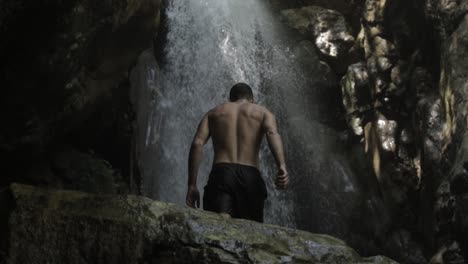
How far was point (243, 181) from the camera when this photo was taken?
546cm

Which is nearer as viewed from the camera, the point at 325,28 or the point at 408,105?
the point at 408,105

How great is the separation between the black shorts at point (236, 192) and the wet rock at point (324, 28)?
11.2 meters

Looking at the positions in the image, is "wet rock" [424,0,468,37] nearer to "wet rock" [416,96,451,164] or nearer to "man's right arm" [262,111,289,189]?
"wet rock" [416,96,451,164]

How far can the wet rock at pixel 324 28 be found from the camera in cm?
1617

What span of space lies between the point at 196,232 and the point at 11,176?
519 cm

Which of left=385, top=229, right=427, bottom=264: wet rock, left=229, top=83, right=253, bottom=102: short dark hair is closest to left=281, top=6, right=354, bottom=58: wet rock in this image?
left=385, top=229, right=427, bottom=264: wet rock

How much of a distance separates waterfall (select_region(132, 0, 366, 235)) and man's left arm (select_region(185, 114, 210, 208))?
22.2ft

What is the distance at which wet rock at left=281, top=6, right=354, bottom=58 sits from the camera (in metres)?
16.2

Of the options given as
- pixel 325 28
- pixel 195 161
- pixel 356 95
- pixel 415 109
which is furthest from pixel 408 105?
pixel 195 161

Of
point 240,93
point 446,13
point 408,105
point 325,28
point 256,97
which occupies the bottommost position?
point 408,105

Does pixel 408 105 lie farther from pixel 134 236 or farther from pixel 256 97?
pixel 134 236

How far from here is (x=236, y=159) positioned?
220 inches

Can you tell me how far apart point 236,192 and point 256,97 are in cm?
1038

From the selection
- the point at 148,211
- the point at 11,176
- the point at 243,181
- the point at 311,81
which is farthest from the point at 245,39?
the point at 148,211
